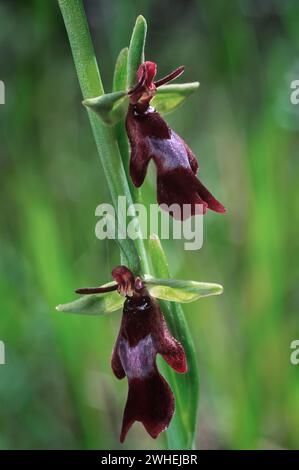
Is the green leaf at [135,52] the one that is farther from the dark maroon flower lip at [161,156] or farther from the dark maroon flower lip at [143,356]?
the dark maroon flower lip at [143,356]

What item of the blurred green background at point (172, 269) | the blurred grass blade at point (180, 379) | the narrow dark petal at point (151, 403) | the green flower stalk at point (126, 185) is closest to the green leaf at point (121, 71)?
the green flower stalk at point (126, 185)

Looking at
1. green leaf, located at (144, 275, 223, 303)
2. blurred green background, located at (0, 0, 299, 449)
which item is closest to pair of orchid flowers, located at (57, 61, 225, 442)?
green leaf, located at (144, 275, 223, 303)

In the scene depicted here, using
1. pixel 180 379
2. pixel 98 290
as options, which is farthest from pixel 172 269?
pixel 98 290

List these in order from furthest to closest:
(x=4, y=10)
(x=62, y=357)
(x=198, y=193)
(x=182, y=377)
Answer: (x=4, y=10) → (x=62, y=357) → (x=182, y=377) → (x=198, y=193)

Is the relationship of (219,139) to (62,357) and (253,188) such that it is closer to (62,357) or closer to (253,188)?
(253,188)

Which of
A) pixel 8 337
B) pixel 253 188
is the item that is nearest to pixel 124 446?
pixel 8 337

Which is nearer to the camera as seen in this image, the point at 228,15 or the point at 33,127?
the point at 228,15

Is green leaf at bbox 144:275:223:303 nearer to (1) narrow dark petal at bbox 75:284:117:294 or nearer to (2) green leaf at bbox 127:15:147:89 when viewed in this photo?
(1) narrow dark petal at bbox 75:284:117:294

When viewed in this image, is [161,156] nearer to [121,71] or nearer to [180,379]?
[121,71]
